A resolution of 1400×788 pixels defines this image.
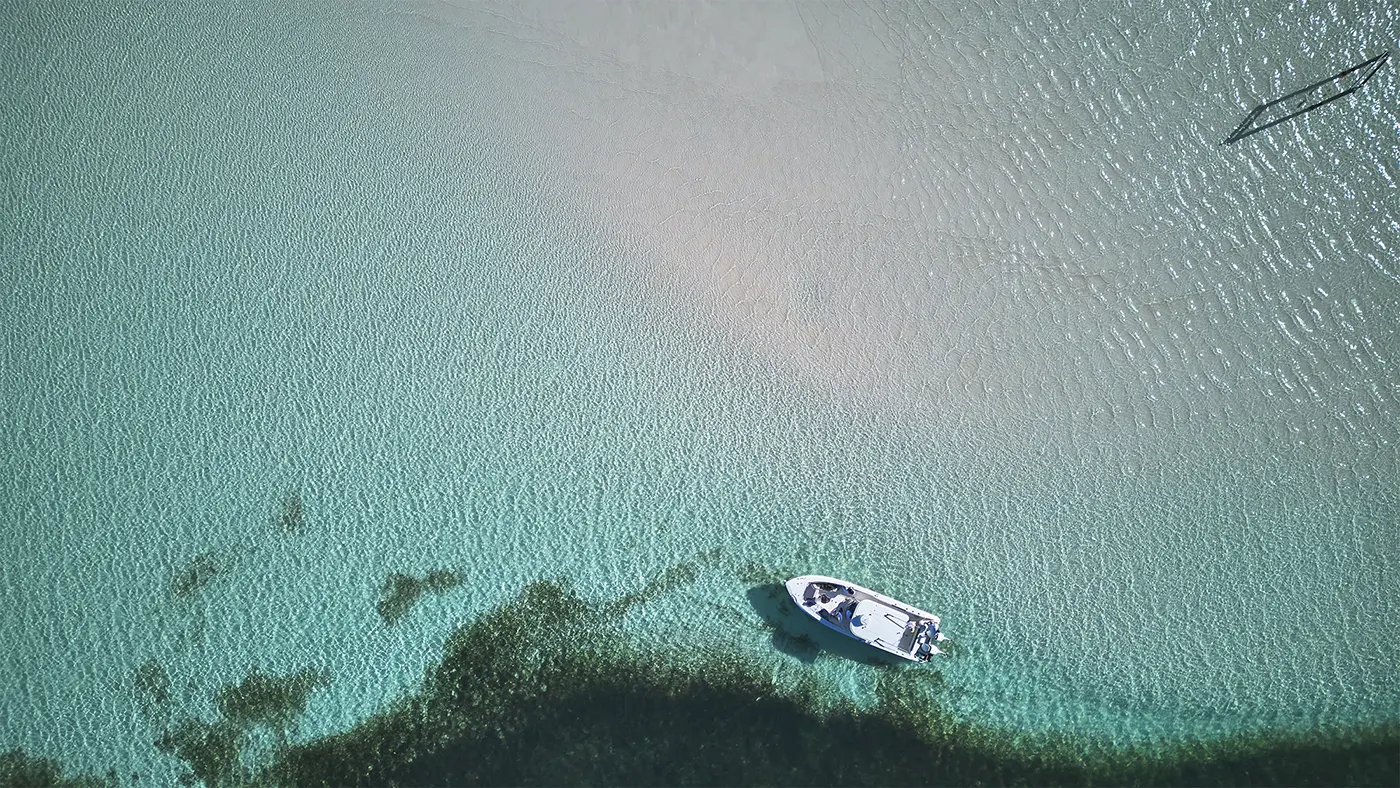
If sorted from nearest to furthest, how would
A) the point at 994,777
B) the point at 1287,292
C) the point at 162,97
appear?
the point at 994,777 < the point at 1287,292 < the point at 162,97

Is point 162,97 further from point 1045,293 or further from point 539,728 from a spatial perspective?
point 1045,293

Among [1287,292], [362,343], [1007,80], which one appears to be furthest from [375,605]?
[1287,292]

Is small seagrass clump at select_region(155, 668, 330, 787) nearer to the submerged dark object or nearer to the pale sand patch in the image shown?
the pale sand patch

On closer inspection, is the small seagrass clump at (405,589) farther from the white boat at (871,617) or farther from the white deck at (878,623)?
the white deck at (878,623)

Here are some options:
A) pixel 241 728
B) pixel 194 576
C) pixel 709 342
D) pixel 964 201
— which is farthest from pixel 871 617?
pixel 194 576

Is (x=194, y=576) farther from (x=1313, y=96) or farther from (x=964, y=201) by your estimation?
(x=1313, y=96)

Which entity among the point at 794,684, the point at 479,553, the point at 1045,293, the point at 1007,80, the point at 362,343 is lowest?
the point at 794,684
